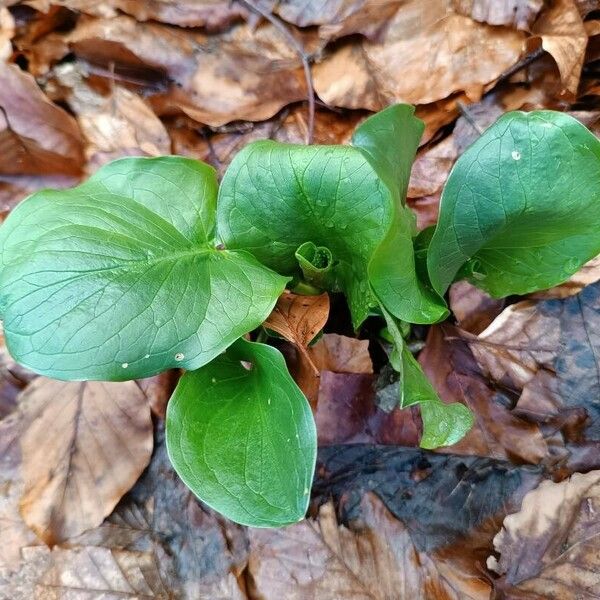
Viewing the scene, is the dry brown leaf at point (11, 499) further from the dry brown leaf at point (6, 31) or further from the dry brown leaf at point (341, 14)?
the dry brown leaf at point (341, 14)

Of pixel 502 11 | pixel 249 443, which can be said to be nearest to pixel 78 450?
pixel 249 443

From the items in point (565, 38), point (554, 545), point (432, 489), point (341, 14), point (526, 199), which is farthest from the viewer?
point (341, 14)

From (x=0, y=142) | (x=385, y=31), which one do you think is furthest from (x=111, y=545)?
(x=385, y=31)

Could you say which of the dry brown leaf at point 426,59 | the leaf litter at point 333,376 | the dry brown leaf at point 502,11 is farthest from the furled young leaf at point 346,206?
the dry brown leaf at point 502,11

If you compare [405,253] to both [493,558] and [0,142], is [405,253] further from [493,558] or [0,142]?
[0,142]

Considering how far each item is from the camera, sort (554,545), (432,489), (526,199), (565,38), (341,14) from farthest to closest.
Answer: (341,14), (565,38), (432,489), (554,545), (526,199)

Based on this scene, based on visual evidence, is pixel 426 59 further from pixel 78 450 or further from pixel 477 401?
pixel 78 450
